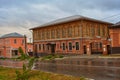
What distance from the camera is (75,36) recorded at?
47.7 m

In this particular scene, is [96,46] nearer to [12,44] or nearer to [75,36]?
[75,36]

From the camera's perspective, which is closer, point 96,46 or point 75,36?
point 75,36

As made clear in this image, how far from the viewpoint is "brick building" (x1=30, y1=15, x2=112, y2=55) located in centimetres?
4581

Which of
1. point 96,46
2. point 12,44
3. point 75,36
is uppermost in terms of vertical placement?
point 75,36

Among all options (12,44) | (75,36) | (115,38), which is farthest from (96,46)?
(12,44)

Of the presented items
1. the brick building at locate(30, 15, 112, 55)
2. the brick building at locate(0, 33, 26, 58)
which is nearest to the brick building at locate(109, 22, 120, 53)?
the brick building at locate(30, 15, 112, 55)

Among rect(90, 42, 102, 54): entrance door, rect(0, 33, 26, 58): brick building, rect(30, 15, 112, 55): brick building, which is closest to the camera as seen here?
rect(30, 15, 112, 55): brick building

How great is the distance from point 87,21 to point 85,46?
242 inches

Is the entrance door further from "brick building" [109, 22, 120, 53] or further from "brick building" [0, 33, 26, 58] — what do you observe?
"brick building" [0, 33, 26, 58]

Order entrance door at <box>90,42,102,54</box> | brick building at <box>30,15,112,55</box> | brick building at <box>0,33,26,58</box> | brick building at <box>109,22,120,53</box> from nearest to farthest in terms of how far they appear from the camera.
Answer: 1. brick building at <box>109,22,120,53</box>
2. brick building at <box>30,15,112,55</box>
3. entrance door at <box>90,42,102,54</box>
4. brick building at <box>0,33,26,58</box>

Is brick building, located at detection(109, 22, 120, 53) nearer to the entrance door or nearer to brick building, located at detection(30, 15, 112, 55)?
brick building, located at detection(30, 15, 112, 55)

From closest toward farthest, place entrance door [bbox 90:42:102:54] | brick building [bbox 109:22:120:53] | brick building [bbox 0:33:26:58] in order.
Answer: brick building [bbox 109:22:120:53], entrance door [bbox 90:42:102:54], brick building [bbox 0:33:26:58]

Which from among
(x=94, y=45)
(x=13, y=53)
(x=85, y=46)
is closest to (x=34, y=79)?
(x=85, y=46)

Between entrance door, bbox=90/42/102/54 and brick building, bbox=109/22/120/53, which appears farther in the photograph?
entrance door, bbox=90/42/102/54
